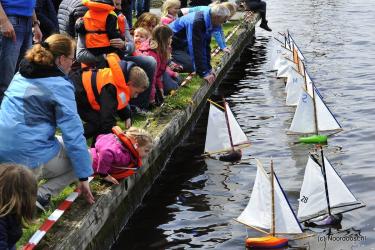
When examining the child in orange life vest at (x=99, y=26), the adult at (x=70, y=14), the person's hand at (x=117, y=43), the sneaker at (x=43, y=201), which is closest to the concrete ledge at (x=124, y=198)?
the sneaker at (x=43, y=201)

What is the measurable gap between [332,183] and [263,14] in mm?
14992

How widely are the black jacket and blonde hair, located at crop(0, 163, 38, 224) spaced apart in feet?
0.15

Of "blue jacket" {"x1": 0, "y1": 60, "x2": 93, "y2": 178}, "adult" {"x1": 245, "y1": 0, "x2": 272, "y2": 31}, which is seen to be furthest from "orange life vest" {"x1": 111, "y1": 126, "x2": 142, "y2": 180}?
"adult" {"x1": 245, "y1": 0, "x2": 272, "y2": 31}

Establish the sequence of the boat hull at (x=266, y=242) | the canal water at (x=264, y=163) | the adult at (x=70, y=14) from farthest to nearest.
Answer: the adult at (x=70, y=14) → the canal water at (x=264, y=163) → the boat hull at (x=266, y=242)

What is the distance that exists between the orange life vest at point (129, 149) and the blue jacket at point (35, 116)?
37.8 inches

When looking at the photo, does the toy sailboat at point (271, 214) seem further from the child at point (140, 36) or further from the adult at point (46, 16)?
the adult at point (46, 16)

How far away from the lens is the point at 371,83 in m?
15.2

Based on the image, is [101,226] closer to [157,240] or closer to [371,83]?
[157,240]

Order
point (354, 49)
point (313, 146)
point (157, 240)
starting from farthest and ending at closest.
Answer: point (354, 49)
point (313, 146)
point (157, 240)

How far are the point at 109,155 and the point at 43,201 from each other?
949mm

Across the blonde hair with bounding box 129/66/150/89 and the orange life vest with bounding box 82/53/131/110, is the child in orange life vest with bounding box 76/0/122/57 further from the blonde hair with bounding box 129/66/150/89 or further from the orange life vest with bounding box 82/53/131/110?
the blonde hair with bounding box 129/66/150/89

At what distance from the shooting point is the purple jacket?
7.10m

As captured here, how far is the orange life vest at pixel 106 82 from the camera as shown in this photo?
7840 mm

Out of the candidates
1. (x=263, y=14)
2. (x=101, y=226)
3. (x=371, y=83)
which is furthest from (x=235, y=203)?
(x=263, y=14)
